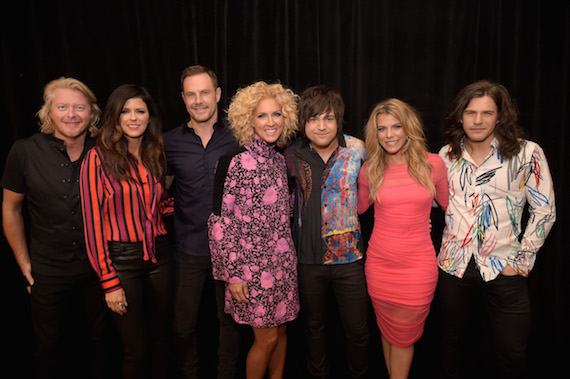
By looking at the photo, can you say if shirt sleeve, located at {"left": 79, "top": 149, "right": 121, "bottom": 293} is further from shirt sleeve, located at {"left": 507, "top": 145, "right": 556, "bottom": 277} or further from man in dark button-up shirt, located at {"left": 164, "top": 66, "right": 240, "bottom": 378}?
shirt sleeve, located at {"left": 507, "top": 145, "right": 556, "bottom": 277}

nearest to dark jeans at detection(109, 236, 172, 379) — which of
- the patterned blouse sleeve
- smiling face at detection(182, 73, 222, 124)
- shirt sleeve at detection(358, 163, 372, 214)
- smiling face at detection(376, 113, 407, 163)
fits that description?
the patterned blouse sleeve

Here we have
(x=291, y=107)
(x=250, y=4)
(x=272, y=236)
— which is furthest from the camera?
(x=250, y=4)

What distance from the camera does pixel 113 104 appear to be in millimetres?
1806

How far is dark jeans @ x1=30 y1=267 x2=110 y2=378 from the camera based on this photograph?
1866mm

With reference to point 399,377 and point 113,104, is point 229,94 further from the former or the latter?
point 399,377

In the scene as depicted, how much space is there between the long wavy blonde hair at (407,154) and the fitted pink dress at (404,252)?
0.03 meters

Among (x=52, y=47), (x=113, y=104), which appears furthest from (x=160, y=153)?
(x=52, y=47)

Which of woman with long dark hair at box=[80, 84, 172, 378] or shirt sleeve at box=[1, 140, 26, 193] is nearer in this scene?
woman with long dark hair at box=[80, 84, 172, 378]

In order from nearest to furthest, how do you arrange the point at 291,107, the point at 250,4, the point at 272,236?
the point at 272,236, the point at 291,107, the point at 250,4

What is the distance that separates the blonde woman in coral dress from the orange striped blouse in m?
1.18

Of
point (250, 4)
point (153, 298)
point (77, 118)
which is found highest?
point (250, 4)

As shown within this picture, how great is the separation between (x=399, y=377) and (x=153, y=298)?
4.75 ft

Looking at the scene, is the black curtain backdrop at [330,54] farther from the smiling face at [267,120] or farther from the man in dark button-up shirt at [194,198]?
the smiling face at [267,120]

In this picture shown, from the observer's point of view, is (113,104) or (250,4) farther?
(250,4)
